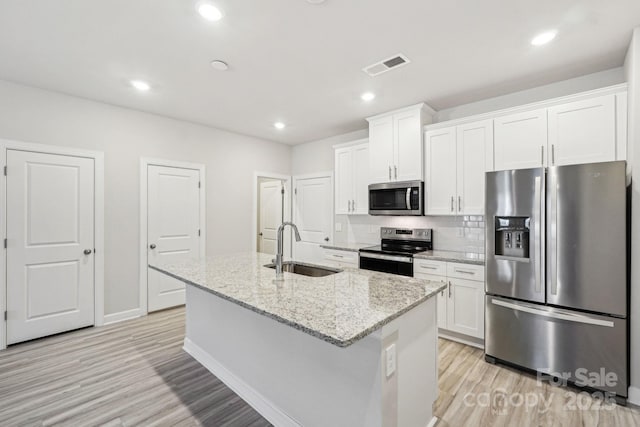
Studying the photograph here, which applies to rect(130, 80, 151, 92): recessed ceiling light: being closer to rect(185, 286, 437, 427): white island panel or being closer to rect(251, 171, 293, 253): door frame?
rect(251, 171, 293, 253): door frame

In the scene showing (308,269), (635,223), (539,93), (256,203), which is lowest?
(308,269)

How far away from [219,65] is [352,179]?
239cm

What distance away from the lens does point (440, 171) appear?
340cm

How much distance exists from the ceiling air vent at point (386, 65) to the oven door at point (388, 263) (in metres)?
1.98

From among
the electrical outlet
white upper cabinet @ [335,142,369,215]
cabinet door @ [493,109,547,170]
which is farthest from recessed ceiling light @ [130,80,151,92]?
cabinet door @ [493,109,547,170]

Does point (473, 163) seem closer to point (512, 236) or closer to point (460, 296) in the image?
point (512, 236)

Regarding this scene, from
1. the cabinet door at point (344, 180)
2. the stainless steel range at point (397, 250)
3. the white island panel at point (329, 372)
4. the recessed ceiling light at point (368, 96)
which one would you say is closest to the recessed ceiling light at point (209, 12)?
the recessed ceiling light at point (368, 96)

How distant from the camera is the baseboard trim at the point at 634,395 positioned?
2.04 m

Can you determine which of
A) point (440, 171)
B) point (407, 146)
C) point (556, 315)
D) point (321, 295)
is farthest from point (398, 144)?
point (321, 295)

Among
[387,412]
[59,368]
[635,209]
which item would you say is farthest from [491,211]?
[59,368]

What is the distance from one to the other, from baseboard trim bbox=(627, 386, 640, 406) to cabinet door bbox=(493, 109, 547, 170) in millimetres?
1836

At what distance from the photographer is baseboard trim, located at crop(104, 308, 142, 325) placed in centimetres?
352

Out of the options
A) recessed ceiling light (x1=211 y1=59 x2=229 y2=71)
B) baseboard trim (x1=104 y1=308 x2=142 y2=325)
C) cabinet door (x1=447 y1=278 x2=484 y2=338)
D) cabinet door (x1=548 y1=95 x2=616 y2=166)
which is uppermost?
recessed ceiling light (x1=211 y1=59 x2=229 y2=71)

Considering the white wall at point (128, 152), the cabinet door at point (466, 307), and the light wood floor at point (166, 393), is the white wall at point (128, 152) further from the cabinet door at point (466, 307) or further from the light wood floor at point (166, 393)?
the cabinet door at point (466, 307)
